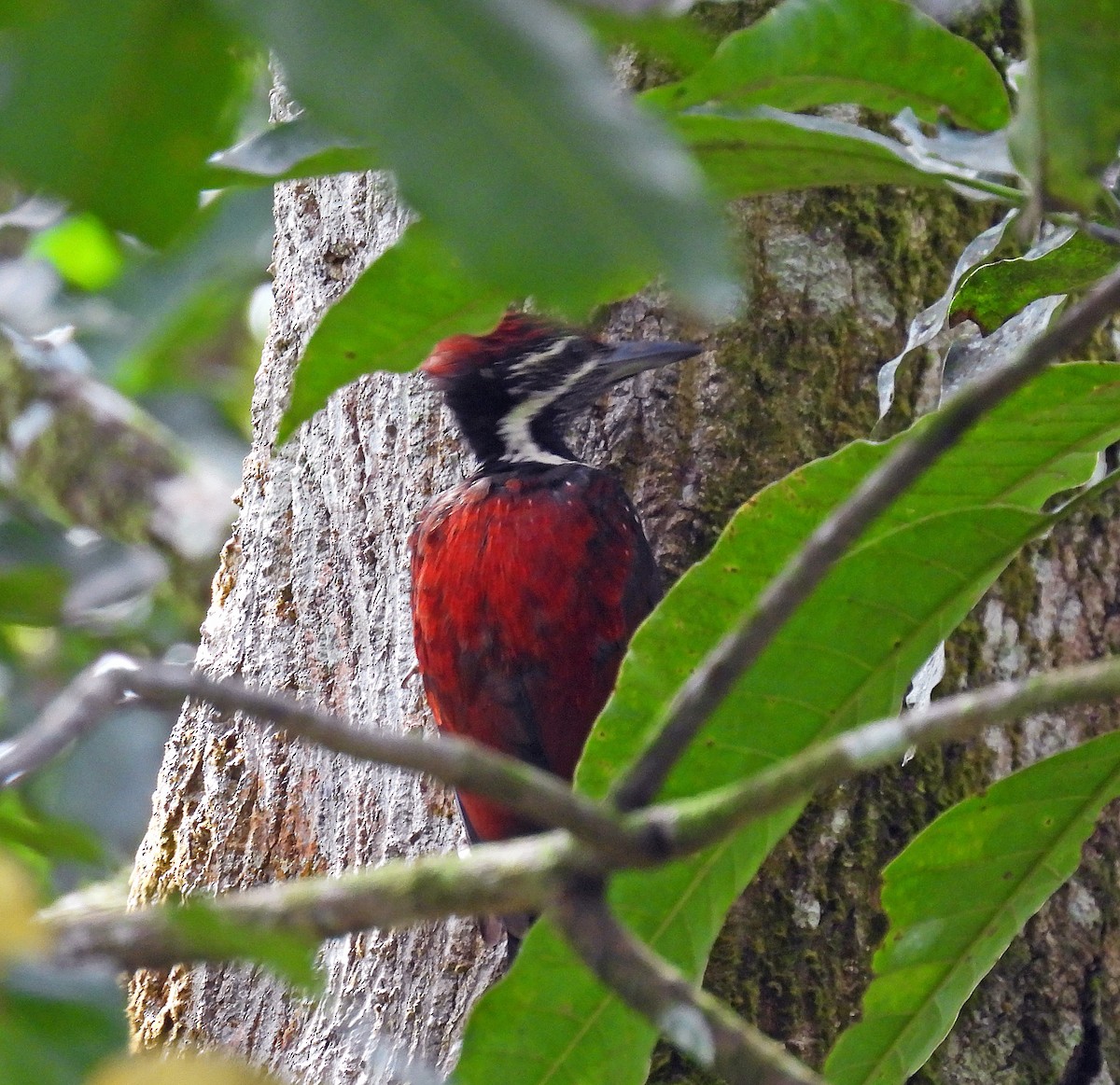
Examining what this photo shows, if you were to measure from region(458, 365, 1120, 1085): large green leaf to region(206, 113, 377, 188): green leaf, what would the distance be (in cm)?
61

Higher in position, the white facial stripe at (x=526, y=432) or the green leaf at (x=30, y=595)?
the white facial stripe at (x=526, y=432)

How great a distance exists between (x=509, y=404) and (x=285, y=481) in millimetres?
519

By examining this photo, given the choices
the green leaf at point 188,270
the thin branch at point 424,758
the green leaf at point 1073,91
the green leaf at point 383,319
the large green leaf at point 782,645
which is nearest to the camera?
the thin branch at point 424,758

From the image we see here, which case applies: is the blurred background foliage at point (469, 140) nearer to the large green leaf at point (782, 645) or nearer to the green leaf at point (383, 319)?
the green leaf at point (383, 319)

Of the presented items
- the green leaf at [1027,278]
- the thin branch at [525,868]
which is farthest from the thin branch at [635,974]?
the green leaf at [1027,278]

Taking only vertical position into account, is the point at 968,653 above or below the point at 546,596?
below

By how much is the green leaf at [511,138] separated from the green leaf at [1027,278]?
1.22m

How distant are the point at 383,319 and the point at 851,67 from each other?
63 cm

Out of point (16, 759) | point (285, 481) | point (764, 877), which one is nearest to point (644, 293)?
point (285, 481)

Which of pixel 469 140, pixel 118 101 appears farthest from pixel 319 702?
pixel 469 140

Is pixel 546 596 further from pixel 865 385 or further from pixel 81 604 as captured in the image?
pixel 81 604

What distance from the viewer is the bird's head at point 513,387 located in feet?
9.91

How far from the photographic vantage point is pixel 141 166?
2.61 ft

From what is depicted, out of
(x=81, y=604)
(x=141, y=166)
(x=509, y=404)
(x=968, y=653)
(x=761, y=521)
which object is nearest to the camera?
(x=141, y=166)
